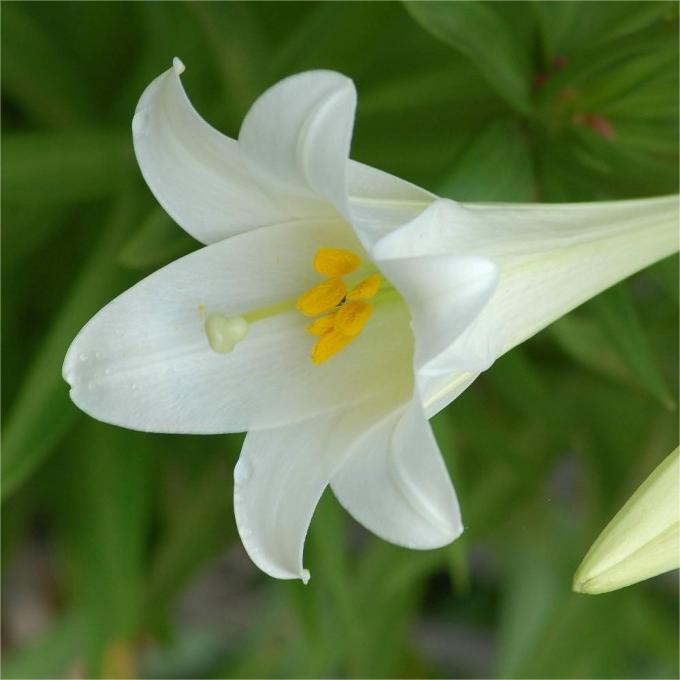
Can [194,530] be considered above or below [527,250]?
below

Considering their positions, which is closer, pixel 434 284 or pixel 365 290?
pixel 434 284

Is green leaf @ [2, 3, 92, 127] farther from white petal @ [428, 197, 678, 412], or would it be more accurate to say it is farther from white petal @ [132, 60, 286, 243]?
white petal @ [428, 197, 678, 412]

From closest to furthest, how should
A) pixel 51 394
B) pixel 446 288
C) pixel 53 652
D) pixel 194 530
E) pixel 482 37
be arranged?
pixel 446 288 → pixel 482 37 → pixel 51 394 → pixel 194 530 → pixel 53 652

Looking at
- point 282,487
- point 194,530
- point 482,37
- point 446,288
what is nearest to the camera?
point 446,288

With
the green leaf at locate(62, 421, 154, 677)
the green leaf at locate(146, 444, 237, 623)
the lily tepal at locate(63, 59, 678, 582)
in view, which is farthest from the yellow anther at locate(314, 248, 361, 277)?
the green leaf at locate(146, 444, 237, 623)

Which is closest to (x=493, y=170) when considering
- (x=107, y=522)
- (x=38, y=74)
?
(x=38, y=74)

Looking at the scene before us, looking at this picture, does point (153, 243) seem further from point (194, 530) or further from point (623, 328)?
point (194, 530)

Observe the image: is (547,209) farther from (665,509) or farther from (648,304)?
(648,304)

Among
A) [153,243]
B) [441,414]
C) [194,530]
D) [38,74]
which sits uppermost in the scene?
[38,74]
